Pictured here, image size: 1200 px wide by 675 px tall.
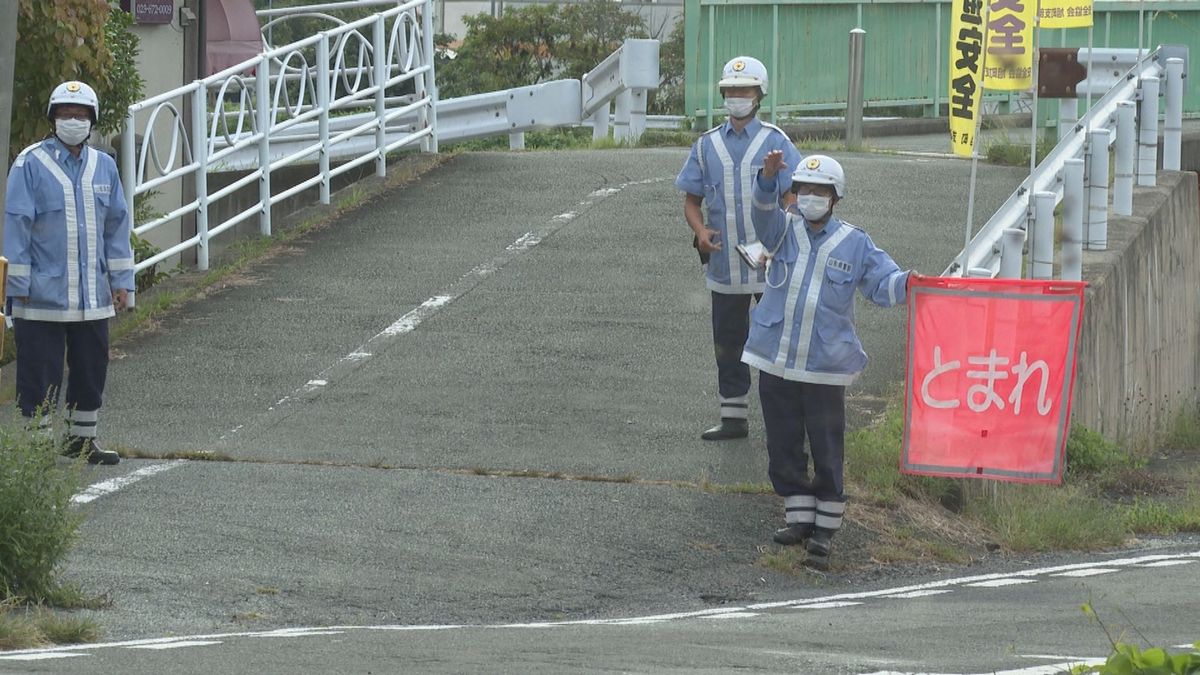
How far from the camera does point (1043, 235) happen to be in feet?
38.6

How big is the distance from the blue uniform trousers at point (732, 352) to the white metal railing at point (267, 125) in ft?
13.6

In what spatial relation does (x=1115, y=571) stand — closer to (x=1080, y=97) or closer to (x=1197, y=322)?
(x=1197, y=322)

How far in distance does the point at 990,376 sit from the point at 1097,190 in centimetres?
454

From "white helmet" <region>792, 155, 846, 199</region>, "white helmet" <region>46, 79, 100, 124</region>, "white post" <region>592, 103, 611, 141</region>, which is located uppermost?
"white helmet" <region>46, 79, 100, 124</region>

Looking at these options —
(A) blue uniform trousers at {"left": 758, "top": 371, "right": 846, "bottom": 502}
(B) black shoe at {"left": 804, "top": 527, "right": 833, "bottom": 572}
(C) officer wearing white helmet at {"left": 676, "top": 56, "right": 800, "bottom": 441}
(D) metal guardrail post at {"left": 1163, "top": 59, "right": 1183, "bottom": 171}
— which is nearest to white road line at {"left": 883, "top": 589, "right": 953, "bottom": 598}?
(B) black shoe at {"left": 804, "top": 527, "right": 833, "bottom": 572}

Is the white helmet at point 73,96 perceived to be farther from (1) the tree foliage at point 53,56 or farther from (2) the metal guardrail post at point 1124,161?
(2) the metal guardrail post at point 1124,161

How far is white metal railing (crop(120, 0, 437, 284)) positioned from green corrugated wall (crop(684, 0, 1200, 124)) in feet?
19.1

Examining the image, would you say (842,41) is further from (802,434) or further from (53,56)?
(802,434)

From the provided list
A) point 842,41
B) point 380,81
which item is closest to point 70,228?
point 380,81

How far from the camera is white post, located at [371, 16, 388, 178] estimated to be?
55.8ft

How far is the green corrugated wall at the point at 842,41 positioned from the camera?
81.5ft

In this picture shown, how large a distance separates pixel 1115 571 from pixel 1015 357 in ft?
3.44

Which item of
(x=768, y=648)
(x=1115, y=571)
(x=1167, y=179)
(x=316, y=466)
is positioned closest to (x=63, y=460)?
(x=316, y=466)

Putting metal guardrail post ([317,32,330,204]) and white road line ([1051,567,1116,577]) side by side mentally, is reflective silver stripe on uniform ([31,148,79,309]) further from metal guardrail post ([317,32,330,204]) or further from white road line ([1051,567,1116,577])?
metal guardrail post ([317,32,330,204])
